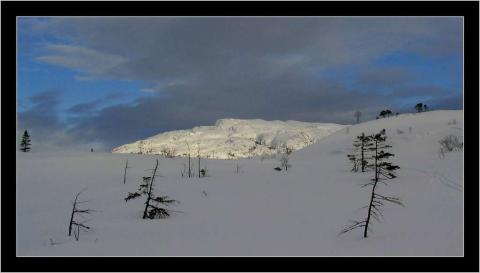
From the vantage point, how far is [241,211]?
9.26 m

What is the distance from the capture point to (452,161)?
12703 millimetres

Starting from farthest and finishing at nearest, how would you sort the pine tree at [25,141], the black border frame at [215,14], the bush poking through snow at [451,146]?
1. the pine tree at [25,141]
2. the bush poking through snow at [451,146]
3. the black border frame at [215,14]

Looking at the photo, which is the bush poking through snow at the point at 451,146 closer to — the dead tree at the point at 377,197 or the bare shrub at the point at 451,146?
the bare shrub at the point at 451,146

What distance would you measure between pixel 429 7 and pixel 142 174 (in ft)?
40.5

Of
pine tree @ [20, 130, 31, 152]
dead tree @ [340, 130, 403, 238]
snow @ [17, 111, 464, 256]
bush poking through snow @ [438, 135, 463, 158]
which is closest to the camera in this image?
snow @ [17, 111, 464, 256]

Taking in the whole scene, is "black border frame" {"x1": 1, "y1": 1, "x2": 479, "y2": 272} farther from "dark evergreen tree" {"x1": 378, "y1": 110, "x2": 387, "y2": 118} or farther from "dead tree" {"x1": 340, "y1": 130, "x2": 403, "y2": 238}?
"dark evergreen tree" {"x1": 378, "y1": 110, "x2": 387, "y2": 118}

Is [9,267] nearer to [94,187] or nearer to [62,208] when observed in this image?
[62,208]

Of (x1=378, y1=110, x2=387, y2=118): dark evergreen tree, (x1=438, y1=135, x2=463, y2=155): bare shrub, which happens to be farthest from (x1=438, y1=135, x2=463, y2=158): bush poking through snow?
(x1=378, y1=110, x2=387, y2=118): dark evergreen tree

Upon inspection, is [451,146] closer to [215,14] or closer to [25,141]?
[215,14]

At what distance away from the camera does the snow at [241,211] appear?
5863mm

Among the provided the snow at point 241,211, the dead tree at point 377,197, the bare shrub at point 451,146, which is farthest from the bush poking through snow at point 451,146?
the dead tree at point 377,197

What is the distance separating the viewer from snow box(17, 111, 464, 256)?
19.2ft

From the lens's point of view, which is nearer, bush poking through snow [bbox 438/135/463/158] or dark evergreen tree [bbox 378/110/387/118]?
bush poking through snow [bbox 438/135/463/158]

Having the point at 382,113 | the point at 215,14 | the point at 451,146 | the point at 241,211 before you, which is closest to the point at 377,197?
the point at 241,211
